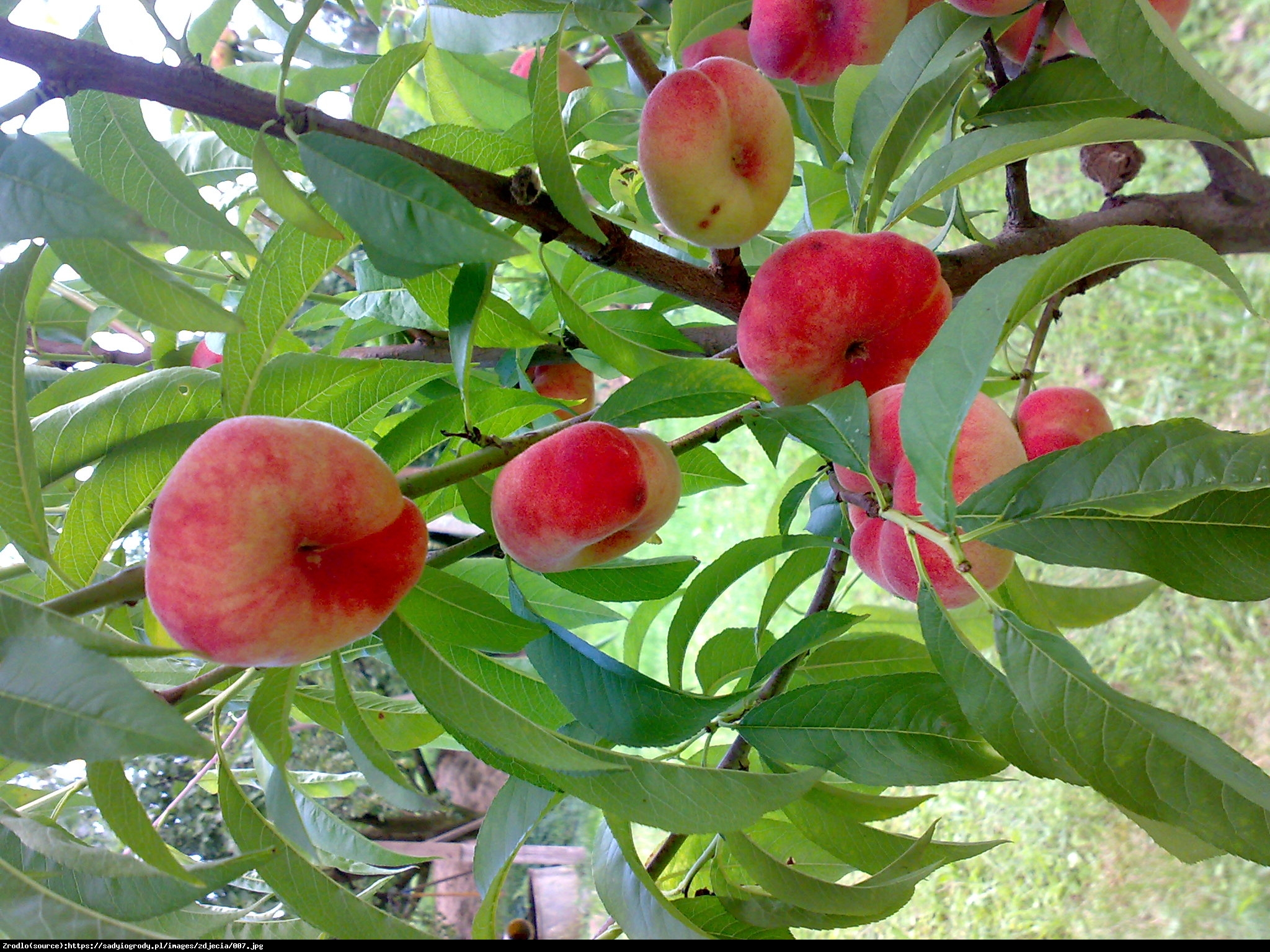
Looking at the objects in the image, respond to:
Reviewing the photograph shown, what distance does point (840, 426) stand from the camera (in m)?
0.47

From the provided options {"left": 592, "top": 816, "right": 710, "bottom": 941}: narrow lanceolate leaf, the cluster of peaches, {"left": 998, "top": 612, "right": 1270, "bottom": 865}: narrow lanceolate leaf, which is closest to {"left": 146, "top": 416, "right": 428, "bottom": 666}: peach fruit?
the cluster of peaches

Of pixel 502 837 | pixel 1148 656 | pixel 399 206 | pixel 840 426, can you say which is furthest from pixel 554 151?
pixel 1148 656

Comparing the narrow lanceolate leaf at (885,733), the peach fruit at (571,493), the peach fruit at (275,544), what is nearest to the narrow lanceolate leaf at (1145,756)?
the narrow lanceolate leaf at (885,733)

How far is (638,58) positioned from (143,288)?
14.4 inches

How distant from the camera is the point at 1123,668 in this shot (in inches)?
74.9

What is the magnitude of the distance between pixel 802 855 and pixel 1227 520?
1.42 feet

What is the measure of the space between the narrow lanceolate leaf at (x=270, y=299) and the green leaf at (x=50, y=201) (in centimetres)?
13

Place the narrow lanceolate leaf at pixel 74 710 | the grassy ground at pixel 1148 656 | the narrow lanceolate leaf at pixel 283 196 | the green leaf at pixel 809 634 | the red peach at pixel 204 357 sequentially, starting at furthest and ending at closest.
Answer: the grassy ground at pixel 1148 656
the red peach at pixel 204 357
the green leaf at pixel 809 634
the narrow lanceolate leaf at pixel 283 196
the narrow lanceolate leaf at pixel 74 710

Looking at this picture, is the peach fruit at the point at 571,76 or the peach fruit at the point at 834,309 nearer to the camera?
the peach fruit at the point at 834,309

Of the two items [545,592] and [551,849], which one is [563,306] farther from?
[551,849]

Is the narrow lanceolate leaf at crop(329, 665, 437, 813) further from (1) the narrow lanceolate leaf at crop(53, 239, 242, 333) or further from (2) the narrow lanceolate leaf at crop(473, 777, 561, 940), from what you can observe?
(1) the narrow lanceolate leaf at crop(53, 239, 242, 333)

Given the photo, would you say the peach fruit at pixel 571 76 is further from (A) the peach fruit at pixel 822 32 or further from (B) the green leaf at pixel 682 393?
(B) the green leaf at pixel 682 393

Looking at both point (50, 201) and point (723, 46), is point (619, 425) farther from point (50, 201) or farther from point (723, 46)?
point (723, 46)

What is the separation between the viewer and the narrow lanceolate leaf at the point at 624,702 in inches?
18.6
